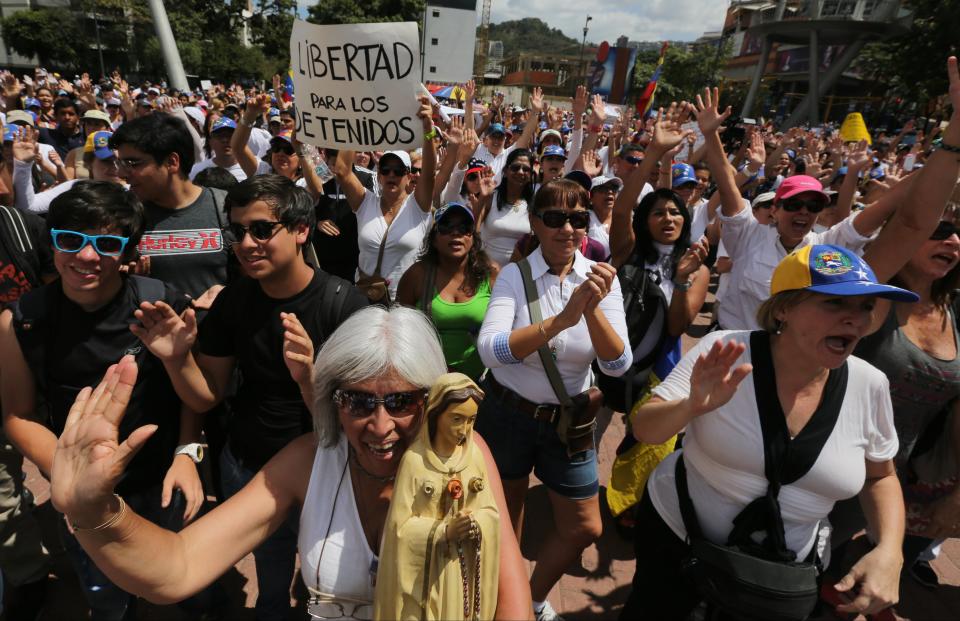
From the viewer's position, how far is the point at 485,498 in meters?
1.28

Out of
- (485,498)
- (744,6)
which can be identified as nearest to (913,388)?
(485,498)

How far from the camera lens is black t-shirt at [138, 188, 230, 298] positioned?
2.76 m

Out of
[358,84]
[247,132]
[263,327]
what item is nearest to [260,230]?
[263,327]

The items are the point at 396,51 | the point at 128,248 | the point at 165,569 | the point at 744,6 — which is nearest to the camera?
the point at 165,569

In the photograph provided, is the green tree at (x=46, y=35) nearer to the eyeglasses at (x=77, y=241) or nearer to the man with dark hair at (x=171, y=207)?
the man with dark hair at (x=171, y=207)

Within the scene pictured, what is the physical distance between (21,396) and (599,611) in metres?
2.86

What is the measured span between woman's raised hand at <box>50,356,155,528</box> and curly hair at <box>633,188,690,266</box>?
2963mm

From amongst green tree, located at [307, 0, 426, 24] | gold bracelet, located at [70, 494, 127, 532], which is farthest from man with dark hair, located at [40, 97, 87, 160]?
green tree, located at [307, 0, 426, 24]

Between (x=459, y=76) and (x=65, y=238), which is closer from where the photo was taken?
(x=65, y=238)

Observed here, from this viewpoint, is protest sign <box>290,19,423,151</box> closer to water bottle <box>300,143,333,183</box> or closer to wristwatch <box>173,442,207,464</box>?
water bottle <box>300,143,333,183</box>

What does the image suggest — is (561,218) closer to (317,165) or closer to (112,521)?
(112,521)

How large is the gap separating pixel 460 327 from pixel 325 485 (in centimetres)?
153

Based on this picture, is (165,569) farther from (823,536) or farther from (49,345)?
→ (823,536)

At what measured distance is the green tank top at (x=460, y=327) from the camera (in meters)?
3.00
